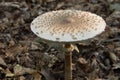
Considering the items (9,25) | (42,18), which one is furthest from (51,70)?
(9,25)

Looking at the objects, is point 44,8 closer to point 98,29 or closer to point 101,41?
point 101,41

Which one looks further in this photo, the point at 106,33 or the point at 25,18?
the point at 25,18

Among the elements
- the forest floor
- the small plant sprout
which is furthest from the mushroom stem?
the forest floor

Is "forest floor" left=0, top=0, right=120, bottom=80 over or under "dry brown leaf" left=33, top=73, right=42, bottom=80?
over

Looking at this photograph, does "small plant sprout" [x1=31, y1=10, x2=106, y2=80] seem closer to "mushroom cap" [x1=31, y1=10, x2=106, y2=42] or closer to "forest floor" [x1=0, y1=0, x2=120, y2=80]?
"mushroom cap" [x1=31, y1=10, x2=106, y2=42]

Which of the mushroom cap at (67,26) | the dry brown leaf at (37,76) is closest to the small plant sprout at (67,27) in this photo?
the mushroom cap at (67,26)

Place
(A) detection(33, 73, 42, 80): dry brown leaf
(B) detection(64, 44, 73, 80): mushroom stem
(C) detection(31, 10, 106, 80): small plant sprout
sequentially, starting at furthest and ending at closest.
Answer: (A) detection(33, 73, 42, 80): dry brown leaf
(B) detection(64, 44, 73, 80): mushroom stem
(C) detection(31, 10, 106, 80): small plant sprout

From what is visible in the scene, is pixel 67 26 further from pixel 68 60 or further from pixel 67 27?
pixel 68 60

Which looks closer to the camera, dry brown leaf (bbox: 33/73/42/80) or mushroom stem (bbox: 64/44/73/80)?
mushroom stem (bbox: 64/44/73/80)

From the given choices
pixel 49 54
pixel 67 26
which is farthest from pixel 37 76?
pixel 67 26
